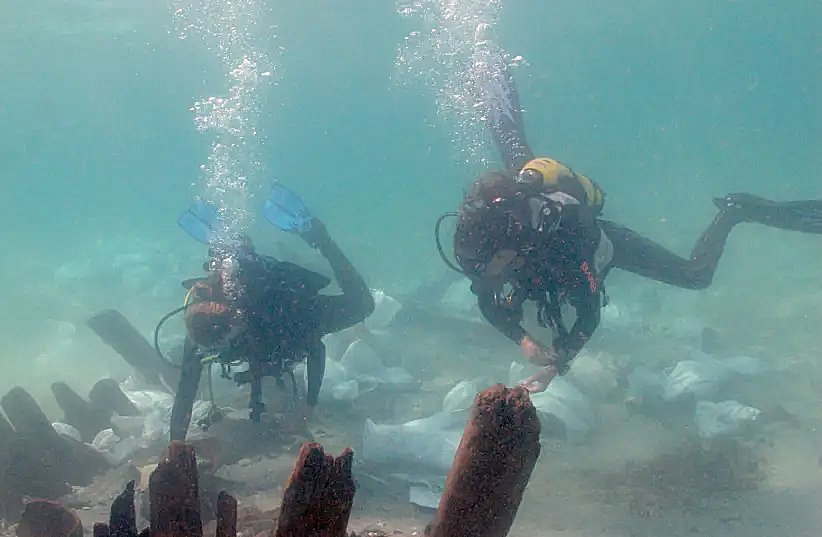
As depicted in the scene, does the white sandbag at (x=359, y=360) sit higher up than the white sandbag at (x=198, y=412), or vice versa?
the white sandbag at (x=359, y=360)

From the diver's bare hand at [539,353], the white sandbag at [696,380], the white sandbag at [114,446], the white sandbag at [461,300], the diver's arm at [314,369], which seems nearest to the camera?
the diver's bare hand at [539,353]

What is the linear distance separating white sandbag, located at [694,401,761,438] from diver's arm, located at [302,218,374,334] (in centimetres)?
452

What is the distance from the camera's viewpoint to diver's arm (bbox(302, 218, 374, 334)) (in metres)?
7.76

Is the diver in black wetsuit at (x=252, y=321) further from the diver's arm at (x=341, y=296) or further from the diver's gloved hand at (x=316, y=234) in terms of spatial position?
the diver's gloved hand at (x=316, y=234)

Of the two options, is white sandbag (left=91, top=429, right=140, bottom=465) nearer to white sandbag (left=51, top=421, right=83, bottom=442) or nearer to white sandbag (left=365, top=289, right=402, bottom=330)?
white sandbag (left=51, top=421, right=83, bottom=442)

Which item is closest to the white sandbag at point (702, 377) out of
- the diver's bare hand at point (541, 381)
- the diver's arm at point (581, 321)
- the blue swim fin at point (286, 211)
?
the diver's arm at point (581, 321)

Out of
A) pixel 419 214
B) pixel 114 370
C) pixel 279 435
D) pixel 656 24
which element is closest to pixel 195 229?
pixel 279 435

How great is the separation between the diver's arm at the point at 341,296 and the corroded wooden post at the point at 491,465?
19.0ft

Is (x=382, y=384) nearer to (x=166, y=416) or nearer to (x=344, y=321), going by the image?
(x=344, y=321)

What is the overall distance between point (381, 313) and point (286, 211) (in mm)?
3864

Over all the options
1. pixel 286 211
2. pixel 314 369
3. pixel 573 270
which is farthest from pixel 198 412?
pixel 573 270

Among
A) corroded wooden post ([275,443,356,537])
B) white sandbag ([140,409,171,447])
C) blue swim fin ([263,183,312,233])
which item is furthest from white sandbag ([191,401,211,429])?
corroded wooden post ([275,443,356,537])

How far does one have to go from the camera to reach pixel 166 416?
7.73 metres

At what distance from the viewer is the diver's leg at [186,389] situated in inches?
256
